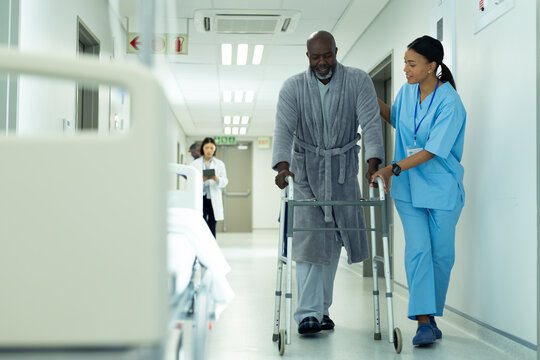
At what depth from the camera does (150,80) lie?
2.76 feet

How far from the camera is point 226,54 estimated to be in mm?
6859

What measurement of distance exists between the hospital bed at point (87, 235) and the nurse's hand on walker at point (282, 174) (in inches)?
74.3

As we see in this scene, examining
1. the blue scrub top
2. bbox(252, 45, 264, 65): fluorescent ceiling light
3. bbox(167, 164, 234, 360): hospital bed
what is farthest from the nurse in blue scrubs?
bbox(252, 45, 264, 65): fluorescent ceiling light

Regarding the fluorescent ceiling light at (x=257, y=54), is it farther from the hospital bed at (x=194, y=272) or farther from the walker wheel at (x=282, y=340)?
the hospital bed at (x=194, y=272)

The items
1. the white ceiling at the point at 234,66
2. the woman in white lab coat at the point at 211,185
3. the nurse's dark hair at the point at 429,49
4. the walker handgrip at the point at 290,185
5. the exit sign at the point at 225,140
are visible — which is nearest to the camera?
the walker handgrip at the point at 290,185

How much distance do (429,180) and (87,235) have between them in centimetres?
217

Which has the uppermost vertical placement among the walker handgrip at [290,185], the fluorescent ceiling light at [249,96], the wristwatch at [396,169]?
the fluorescent ceiling light at [249,96]

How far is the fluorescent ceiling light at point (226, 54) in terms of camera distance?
6.47 meters

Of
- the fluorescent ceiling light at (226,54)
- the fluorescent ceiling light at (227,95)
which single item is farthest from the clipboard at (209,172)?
the fluorescent ceiling light at (227,95)

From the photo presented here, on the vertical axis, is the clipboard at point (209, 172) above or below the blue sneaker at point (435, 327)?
above

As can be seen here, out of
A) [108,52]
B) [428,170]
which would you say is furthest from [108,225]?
[108,52]

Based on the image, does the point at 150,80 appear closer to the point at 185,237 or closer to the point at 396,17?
the point at 185,237

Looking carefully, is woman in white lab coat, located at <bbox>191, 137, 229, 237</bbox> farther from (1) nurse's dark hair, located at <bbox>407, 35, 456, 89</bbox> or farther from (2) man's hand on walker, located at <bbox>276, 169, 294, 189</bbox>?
(1) nurse's dark hair, located at <bbox>407, 35, 456, 89</bbox>

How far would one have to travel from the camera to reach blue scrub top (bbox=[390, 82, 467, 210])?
2662 mm
